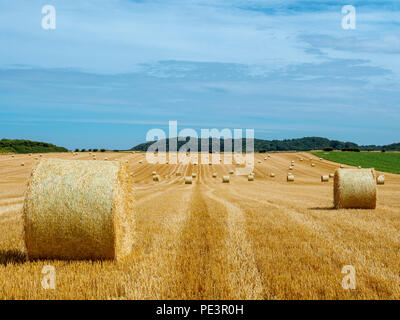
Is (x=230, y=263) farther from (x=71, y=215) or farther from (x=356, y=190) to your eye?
(x=356, y=190)

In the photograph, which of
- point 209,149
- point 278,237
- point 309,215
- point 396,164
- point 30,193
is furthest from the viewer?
point 209,149

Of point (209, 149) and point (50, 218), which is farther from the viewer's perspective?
point (209, 149)

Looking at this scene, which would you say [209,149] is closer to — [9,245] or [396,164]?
[396,164]

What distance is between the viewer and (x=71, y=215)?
756 centimetres

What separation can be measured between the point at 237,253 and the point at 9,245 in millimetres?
4933

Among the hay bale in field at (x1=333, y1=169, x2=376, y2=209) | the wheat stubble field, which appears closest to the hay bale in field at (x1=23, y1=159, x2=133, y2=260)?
the wheat stubble field

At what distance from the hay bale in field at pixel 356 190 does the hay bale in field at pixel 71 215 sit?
1201 centimetres

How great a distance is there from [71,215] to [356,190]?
1320 centimetres

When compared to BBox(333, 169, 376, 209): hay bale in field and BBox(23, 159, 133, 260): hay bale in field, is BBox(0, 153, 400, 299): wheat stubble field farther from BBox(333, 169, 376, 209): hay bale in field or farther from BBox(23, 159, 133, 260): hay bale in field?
BBox(333, 169, 376, 209): hay bale in field

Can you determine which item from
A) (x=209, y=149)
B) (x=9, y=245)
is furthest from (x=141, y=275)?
(x=209, y=149)

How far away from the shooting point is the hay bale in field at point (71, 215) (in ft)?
24.6

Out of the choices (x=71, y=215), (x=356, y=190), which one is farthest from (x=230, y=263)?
(x=356, y=190)

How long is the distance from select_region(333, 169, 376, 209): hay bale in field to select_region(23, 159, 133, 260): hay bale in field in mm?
12015

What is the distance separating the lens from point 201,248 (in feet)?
27.7
